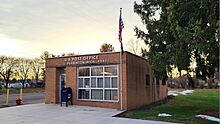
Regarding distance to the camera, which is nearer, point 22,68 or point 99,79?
point 99,79

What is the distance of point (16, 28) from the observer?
70.9 ft

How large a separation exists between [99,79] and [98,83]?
285 mm

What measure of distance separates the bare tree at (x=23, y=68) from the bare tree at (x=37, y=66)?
1151mm

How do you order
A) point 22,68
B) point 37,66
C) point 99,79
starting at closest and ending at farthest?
point 99,79, point 22,68, point 37,66

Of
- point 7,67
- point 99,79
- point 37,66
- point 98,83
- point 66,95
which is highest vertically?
point 37,66

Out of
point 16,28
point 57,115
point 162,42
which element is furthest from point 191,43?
point 16,28

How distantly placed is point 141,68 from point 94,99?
14.9 feet

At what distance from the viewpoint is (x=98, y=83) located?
1784 cm

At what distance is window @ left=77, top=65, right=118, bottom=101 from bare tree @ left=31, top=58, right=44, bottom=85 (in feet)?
140


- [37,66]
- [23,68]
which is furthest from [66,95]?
[37,66]

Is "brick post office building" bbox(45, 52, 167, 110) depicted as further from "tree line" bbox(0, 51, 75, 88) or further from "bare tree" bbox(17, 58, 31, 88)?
"bare tree" bbox(17, 58, 31, 88)

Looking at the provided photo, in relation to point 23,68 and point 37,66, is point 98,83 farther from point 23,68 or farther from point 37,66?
point 37,66

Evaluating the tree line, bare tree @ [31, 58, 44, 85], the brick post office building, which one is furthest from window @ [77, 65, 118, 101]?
bare tree @ [31, 58, 44, 85]

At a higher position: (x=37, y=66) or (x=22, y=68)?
(x=37, y=66)
